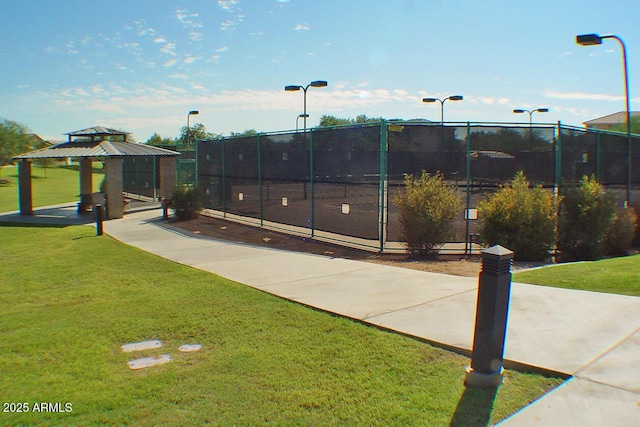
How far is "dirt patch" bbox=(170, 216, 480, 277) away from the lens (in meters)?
9.83

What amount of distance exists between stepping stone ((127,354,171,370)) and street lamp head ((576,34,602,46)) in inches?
521

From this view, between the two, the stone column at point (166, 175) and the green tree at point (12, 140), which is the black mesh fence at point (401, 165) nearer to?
the stone column at point (166, 175)

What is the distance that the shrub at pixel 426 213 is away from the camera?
10.8m

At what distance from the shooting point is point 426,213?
10797 mm

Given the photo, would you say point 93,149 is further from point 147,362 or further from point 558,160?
point 147,362

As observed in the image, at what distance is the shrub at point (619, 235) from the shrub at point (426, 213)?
4.21 metres

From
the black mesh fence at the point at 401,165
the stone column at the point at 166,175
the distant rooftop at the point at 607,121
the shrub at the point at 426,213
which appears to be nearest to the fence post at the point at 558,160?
the black mesh fence at the point at 401,165

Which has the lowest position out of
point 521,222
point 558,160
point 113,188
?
point 521,222

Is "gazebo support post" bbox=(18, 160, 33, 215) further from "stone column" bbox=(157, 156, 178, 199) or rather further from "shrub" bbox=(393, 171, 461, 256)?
"shrub" bbox=(393, 171, 461, 256)

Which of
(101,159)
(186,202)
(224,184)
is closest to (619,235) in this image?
(224,184)

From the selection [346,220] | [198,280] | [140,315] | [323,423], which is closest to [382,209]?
[346,220]

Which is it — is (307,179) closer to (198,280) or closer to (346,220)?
(346,220)

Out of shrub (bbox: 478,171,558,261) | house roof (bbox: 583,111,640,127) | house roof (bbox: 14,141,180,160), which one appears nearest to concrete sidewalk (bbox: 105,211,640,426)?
shrub (bbox: 478,171,558,261)

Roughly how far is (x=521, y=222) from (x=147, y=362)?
24.9 feet
